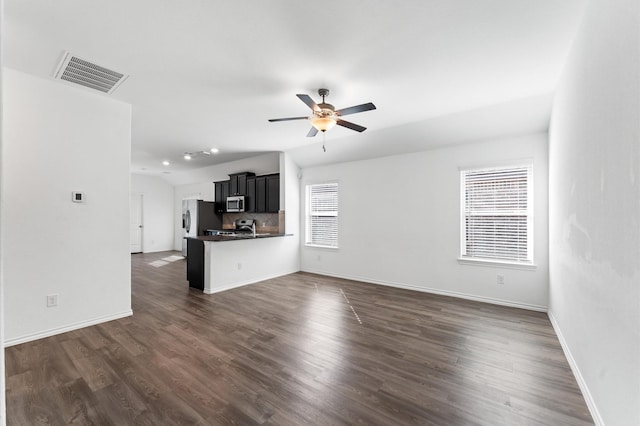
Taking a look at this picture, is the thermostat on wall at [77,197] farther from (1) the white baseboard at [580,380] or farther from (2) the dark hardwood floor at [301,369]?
(1) the white baseboard at [580,380]

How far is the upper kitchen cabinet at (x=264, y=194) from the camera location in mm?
6508

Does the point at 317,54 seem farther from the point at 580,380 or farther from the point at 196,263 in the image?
the point at 196,263

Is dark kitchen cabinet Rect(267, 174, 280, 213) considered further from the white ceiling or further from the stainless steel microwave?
the white ceiling

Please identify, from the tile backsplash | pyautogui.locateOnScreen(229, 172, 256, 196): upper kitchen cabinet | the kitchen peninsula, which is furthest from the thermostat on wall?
pyautogui.locateOnScreen(229, 172, 256, 196): upper kitchen cabinet

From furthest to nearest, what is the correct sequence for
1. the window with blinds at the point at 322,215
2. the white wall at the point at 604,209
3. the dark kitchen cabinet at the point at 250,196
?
the dark kitchen cabinet at the point at 250,196, the window with blinds at the point at 322,215, the white wall at the point at 604,209

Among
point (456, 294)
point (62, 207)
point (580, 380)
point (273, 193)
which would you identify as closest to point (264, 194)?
point (273, 193)

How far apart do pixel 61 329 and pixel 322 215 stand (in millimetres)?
4404

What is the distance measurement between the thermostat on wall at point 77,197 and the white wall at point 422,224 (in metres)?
4.00

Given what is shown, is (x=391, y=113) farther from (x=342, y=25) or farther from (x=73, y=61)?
(x=73, y=61)

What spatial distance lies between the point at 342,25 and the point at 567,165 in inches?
92.1

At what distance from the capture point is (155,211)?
965cm

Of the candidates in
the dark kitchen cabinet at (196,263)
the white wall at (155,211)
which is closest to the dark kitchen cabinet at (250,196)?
the dark kitchen cabinet at (196,263)

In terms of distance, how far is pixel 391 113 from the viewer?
12.8 ft

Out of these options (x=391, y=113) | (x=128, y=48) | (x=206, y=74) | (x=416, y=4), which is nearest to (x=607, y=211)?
(x=416, y=4)
